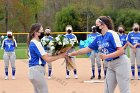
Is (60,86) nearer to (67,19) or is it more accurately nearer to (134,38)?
(134,38)

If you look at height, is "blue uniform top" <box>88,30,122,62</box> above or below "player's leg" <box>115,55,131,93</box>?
above

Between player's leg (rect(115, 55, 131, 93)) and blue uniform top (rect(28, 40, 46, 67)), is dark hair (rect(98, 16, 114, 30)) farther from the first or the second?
blue uniform top (rect(28, 40, 46, 67))

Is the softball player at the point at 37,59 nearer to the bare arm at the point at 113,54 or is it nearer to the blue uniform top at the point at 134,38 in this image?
the bare arm at the point at 113,54

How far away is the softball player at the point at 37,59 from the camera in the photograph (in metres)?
8.07

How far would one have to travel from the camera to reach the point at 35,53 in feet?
26.7

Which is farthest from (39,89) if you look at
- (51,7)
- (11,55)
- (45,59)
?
(51,7)

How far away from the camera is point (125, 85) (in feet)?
26.1

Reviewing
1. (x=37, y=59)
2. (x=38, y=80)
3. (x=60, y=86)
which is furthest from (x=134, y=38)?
(x=38, y=80)

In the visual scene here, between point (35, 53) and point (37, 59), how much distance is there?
146mm

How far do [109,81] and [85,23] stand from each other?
167 feet

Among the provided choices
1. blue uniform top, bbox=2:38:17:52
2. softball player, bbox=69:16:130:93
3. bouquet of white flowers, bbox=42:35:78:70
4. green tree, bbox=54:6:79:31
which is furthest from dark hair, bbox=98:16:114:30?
green tree, bbox=54:6:79:31

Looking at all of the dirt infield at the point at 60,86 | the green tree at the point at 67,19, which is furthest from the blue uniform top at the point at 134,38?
the green tree at the point at 67,19

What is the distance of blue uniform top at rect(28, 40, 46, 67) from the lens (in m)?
8.06

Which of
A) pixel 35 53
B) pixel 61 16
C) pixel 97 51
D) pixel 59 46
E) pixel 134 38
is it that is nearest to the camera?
pixel 35 53
